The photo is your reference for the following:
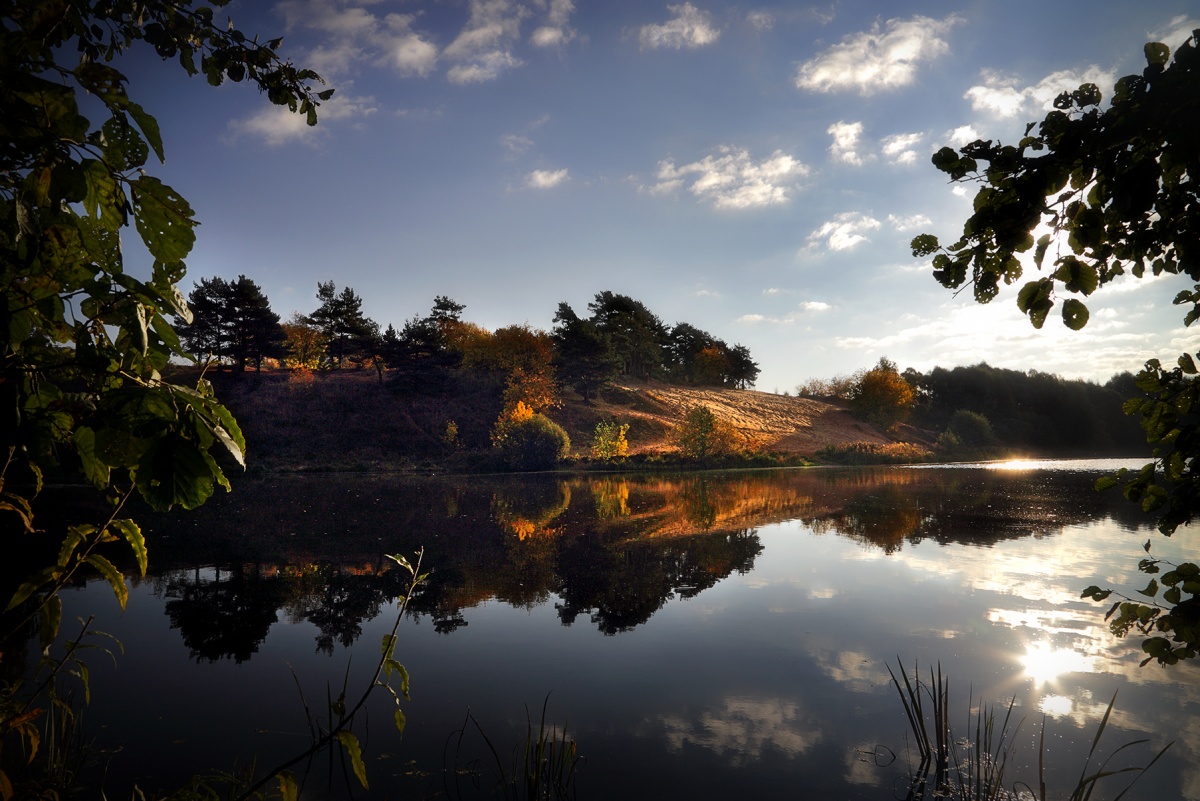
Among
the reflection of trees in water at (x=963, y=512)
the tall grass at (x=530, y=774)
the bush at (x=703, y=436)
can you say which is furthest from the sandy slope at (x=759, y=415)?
the tall grass at (x=530, y=774)

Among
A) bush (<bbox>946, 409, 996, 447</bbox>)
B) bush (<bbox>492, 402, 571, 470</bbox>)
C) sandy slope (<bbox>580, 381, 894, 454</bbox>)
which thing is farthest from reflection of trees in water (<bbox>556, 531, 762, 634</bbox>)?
bush (<bbox>946, 409, 996, 447</bbox>)

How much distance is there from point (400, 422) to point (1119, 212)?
4712 centimetres

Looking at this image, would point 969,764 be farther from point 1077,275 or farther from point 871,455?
point 871,455

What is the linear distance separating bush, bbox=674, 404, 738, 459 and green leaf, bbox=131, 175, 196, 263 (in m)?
38.1

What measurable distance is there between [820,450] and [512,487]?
1259 inches

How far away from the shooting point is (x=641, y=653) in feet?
21.9

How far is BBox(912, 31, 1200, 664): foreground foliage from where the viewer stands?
1.70 meters

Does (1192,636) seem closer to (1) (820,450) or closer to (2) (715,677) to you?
(2) (715,677)

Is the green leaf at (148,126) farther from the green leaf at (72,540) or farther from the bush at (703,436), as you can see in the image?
the bush at (703,436)

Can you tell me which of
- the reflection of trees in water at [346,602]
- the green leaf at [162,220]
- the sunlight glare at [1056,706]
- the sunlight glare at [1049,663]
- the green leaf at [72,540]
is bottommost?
the sunlight glare at [1049,663]

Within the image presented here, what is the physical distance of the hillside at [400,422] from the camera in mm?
39938

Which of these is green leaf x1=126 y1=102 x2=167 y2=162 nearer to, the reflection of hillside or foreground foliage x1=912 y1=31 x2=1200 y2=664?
foreground foliage x1=912 y1=31 x2=1200 y2=664

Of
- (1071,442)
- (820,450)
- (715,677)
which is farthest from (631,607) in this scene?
(1071,442)

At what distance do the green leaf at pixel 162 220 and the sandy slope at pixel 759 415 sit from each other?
43.5 meters
